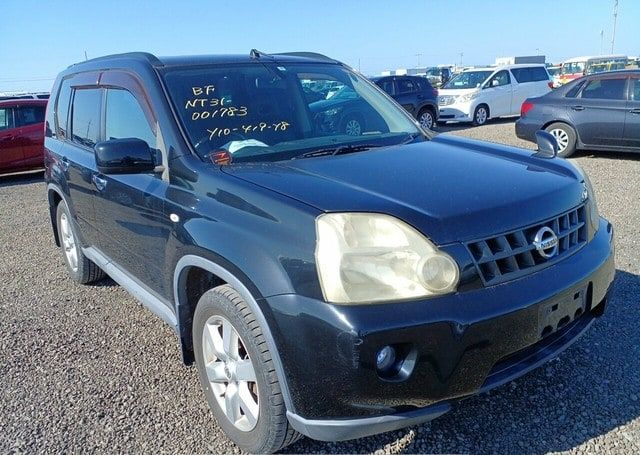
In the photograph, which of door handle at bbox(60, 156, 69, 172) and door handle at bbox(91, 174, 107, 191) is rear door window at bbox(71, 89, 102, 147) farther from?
door handle at bbox(91, 174, 107, 191)

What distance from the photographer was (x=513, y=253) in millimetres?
2113

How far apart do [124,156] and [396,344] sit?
1639 millimetres

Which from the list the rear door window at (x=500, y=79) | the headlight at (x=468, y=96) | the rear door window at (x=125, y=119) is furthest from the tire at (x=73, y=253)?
the rear door window at (x=500, y=79)

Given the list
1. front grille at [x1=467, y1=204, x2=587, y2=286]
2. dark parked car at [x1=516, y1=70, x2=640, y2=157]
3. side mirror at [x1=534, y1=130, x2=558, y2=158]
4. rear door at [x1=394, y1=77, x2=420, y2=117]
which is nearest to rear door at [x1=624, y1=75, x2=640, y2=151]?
dark parked car at [x1=516, y1=70, x2=640, y2=157]

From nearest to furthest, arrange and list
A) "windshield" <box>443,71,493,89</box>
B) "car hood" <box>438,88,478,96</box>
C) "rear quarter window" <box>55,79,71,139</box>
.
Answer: "rear quarter window" <box>55,79,71,139</box>, "car hood" <box>438,88,478,96</box>, "windshield" <box>443,71,493,89</box>

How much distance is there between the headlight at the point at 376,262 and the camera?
1.94 metres

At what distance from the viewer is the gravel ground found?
2502 millimetres

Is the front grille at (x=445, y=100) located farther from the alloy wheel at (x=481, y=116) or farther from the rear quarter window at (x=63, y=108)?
the rear quarter window at (x=63, y=108)

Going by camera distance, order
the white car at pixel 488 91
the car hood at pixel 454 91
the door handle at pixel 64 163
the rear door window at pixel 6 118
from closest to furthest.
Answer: the door handle at pixel 64 163 → the rear door window at pixel 6 118 → the white car at pixel 488 91 → the car hood at pixel 454 91

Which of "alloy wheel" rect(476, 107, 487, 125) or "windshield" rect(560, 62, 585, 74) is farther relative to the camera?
"windshield" rect(560, 62, 585, 74)

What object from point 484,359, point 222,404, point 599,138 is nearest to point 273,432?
point 222,404

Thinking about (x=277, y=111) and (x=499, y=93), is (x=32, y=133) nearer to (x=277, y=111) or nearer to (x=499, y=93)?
(x=277, y=111)

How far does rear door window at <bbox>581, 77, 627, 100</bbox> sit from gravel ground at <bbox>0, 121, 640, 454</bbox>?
5.98 m

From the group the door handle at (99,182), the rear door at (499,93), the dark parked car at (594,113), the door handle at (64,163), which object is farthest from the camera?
the rear door at (499,93)
